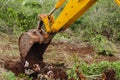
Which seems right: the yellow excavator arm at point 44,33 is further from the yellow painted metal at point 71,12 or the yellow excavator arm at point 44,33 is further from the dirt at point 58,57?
the dirt at point 58,57

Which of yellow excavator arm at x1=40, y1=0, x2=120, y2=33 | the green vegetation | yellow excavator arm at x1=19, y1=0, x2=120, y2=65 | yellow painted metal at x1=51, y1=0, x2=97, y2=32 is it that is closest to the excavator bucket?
yellow excavator arm at x1=19, y1=0, x2=120, y2=65

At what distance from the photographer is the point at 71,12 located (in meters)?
→ 6.14

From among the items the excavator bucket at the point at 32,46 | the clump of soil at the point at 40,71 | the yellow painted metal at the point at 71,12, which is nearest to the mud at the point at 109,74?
the clump of soil at the point at 40,71

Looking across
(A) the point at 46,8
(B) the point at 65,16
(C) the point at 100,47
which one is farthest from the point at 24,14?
(B) the point at 65,16

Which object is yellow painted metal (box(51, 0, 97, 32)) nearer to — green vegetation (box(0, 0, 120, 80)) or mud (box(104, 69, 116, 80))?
mud (box(104, 69, 116, 80))

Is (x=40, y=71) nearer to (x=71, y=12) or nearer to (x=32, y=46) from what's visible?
(x=32, y=46)

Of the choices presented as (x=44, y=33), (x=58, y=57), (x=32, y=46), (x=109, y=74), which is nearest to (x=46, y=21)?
(x=44, y=33)

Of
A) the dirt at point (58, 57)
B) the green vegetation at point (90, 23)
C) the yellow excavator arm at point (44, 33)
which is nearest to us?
the yellow excavator arm at point (44, 33)

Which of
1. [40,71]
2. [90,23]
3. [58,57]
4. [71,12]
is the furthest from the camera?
[90,23]

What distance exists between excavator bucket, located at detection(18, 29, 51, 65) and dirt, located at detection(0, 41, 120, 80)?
0.15 meters

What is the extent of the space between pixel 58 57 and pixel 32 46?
1.72 metres

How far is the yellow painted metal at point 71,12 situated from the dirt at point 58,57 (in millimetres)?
755

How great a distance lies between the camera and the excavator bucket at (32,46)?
666 cm

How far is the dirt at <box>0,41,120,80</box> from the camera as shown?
259 inches
